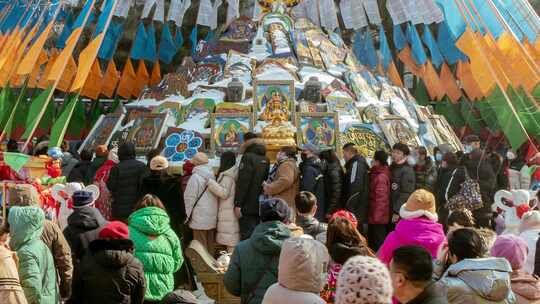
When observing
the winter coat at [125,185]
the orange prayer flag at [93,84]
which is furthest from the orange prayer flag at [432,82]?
the winter coat at [125,185]

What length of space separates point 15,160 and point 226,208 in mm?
3165

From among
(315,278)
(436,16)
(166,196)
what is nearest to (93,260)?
(315,278)

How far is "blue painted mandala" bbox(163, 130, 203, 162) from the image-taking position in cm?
1462

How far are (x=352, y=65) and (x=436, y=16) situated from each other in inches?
98.4

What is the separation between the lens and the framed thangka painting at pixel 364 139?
51.1ft

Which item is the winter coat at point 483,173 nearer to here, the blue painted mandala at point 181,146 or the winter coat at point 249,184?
the winter coat at point 249,184

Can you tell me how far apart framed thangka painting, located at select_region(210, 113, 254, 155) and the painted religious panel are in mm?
2653

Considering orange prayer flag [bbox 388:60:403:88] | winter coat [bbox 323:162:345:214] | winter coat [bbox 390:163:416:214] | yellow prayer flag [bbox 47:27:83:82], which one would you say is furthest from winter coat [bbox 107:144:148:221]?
orange prayer flag [bbox 388:60:403:88]

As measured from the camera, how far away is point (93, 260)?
5.80 meters

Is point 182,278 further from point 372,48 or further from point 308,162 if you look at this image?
point 372,48

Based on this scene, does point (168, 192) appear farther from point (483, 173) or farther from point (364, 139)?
point (364, 139)

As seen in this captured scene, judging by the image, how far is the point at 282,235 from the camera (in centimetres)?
565

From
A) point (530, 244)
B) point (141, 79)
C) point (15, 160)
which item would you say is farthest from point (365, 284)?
point (141, 79)

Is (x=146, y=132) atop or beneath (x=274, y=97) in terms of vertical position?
beneath
